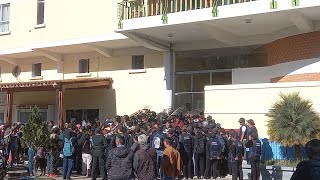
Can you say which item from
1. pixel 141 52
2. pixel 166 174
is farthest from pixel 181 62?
pixel 166 174

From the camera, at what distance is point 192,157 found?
1443 cm

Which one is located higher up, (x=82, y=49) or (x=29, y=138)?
(x=82, y=49)

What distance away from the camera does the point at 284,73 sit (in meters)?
17.2

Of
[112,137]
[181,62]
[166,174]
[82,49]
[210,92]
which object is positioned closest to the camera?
[166,174]

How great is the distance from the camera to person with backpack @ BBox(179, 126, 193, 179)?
14008 mm

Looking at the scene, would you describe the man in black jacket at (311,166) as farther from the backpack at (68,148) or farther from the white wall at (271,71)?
the white wall at (271,71)

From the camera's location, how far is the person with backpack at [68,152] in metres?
13.7

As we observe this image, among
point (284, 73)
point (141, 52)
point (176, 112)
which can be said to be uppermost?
point (141, 52)

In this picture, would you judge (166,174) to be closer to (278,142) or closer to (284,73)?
(278,142)

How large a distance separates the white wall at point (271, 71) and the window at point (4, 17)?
1328cm

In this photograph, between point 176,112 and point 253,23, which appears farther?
point 176,112

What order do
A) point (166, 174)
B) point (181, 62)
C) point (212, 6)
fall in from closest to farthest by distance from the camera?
point (166, 174), point (212, 6), point (181, 62)

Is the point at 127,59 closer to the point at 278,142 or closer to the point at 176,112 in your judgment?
the point at 176,112

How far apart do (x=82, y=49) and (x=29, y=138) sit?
909cm
